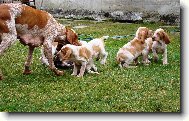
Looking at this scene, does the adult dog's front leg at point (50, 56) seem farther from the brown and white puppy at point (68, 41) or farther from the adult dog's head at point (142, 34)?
the adult dog's head at point (142, 34)

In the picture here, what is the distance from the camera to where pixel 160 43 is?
9812mm

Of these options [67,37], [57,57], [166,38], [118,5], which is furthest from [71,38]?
[118,5]

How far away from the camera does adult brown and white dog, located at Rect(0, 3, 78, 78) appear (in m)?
8.00

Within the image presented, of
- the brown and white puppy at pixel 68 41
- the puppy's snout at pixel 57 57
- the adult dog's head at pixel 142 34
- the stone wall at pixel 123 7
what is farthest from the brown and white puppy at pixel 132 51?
the stone wall at pixel 123 7

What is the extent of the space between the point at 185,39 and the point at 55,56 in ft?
9.69

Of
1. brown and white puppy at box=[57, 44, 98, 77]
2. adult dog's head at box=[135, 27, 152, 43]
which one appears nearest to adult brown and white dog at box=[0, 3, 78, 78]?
brown and white puppy at box=[57, 44, 98, 77]

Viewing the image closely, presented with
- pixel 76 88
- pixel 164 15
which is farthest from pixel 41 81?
pixel 164 15

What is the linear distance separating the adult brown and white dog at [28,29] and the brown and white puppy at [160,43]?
186cm

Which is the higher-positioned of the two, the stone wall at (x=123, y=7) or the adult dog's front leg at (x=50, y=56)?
the stone wall at (x=123, y=7)

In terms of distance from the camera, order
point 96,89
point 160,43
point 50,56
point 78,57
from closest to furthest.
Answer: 1. point 96,89
2. point 78,57
3. point 50,56
4. point 160,43

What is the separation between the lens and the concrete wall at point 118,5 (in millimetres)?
12812

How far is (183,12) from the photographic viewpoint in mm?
6953

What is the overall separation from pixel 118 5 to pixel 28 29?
6.57 meters

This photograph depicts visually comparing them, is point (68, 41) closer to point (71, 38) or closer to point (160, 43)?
point (71, 38)
